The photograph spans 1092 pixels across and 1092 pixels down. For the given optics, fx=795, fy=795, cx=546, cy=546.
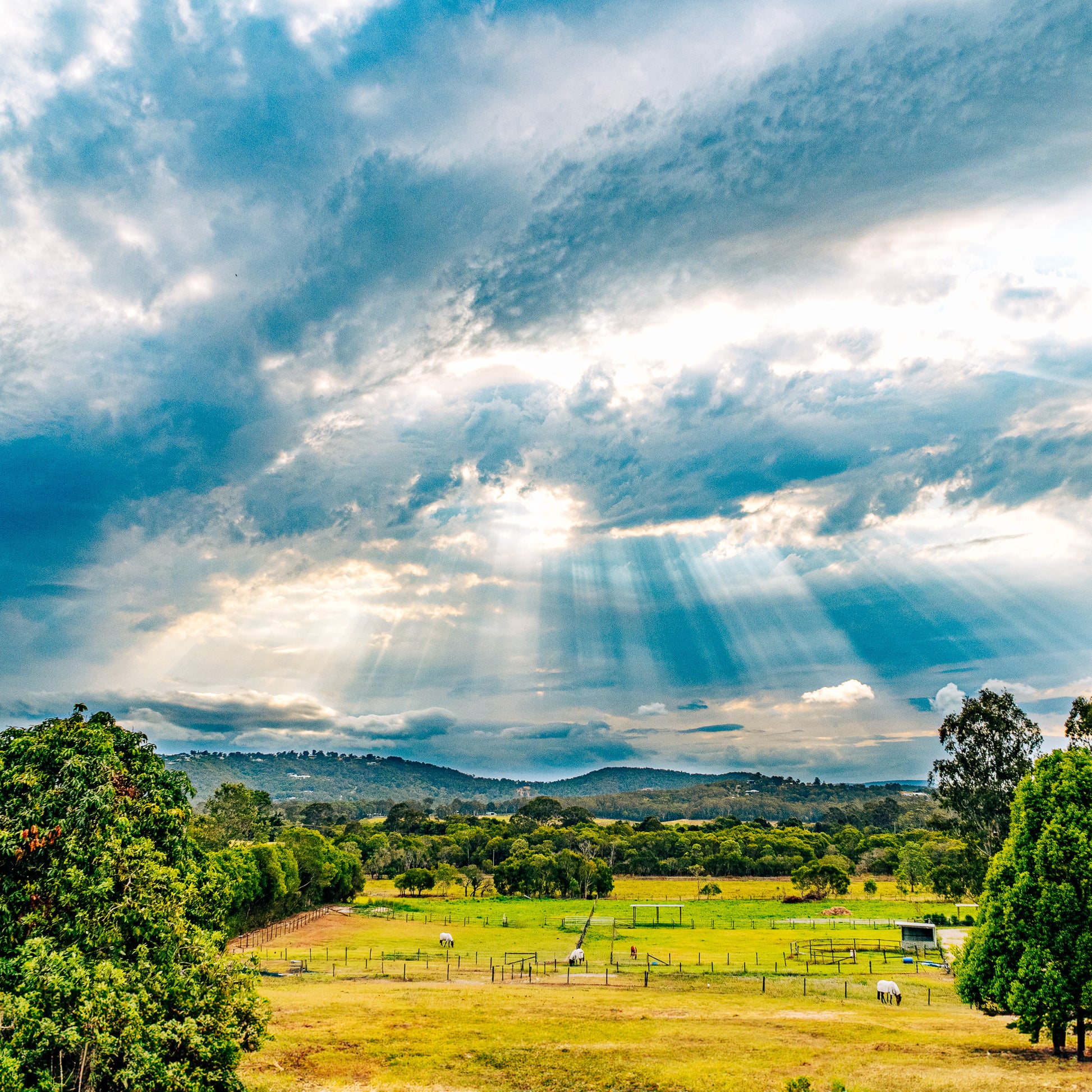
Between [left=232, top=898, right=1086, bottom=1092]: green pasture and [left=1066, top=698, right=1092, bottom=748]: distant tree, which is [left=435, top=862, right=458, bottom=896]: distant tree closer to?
[left=232, top=898, right=1086, bottom=1092]: green pasture

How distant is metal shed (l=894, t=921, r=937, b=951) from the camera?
216 ft

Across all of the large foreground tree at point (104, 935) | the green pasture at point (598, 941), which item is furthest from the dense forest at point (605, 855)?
the large foreground tree at point (104, 935)

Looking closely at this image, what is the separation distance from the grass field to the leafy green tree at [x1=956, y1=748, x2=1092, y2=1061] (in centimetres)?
221

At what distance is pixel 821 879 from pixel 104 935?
4177 inches

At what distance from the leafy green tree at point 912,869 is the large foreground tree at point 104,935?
104 meters

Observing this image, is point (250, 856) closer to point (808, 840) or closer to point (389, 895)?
point (389, 895)

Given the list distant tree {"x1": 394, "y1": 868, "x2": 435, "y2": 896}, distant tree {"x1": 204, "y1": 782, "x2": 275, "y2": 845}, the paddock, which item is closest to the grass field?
the paddock

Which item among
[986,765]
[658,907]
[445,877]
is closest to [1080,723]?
[986,765]

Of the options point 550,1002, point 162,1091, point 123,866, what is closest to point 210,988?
point 162,1091

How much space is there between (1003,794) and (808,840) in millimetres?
91700

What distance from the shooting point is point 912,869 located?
106750 millimetres

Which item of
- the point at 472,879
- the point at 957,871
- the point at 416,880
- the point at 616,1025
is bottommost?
the point at 472,879

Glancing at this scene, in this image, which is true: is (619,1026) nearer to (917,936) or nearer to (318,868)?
(917,936)

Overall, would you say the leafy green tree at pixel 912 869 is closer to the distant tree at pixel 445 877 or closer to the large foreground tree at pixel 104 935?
the distant tree at pixel 445 877
